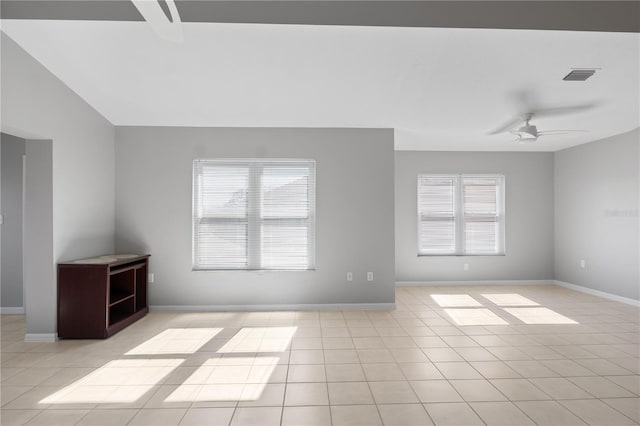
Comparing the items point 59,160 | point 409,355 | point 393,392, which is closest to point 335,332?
point 409,355

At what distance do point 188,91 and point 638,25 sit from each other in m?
3.97

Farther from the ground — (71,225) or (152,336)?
(71,225)

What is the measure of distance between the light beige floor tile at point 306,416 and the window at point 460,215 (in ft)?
16.1

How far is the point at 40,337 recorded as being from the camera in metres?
3.77

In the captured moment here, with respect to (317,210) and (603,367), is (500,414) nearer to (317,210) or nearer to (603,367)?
(603,367)

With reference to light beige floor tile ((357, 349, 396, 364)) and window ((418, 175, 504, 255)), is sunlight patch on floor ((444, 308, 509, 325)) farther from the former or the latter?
window ((418, 175, 504, 255))

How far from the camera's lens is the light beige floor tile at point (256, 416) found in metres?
2.27

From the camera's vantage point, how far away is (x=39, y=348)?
3.58 m

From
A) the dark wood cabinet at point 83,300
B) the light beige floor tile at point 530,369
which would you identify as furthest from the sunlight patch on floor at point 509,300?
the dark wood cabinet at point 83,300

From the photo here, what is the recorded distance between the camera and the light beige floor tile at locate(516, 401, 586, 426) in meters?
2.27

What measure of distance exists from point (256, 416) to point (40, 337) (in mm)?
2958

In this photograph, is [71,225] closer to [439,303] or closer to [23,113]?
[23,113]

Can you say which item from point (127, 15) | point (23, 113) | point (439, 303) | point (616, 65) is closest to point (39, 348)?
point (23, 113)

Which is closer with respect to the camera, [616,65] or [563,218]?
[616,65]
